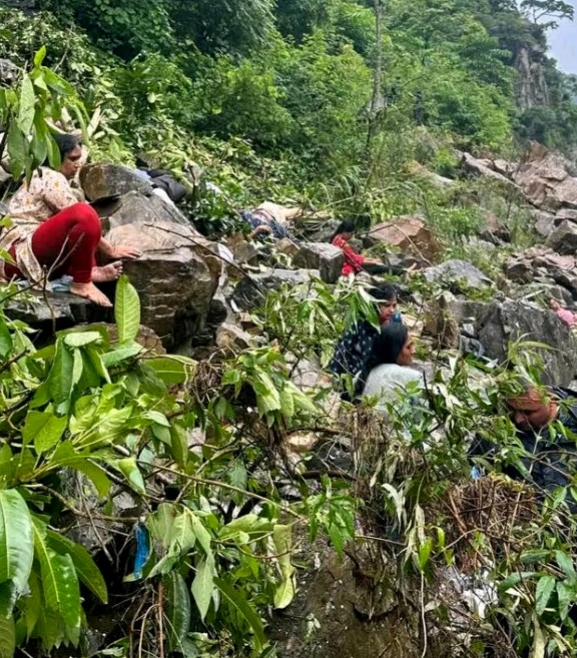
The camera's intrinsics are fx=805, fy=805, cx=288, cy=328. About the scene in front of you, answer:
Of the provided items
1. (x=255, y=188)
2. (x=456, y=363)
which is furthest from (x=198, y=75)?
(x=456, y=363)

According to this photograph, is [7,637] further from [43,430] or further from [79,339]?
[79,339]

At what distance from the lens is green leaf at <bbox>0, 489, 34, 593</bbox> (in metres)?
1.15

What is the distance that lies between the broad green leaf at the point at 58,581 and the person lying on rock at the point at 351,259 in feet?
20.2

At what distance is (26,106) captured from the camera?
1.79 meters

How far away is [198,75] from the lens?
42.9 feet

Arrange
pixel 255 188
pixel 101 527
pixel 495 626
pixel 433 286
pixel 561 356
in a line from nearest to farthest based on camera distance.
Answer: pixel 101 527
pixel 495 626
pixel 561 356
pixel 433 286
pixel 255 188

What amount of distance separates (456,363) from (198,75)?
11708 mm

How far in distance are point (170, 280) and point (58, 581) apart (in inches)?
116

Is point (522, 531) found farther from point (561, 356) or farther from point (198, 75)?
point (198, 75)

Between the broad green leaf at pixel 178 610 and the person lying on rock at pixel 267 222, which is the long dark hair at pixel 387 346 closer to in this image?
the broad green leaf at pixel 178 610

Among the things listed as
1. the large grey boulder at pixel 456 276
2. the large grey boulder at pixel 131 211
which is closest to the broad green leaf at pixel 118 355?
the large grey boulder at pixel 131 211

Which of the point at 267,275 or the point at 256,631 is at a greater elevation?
the point at 256,631

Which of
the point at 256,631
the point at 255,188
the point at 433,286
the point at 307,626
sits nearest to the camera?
the point at 256,631

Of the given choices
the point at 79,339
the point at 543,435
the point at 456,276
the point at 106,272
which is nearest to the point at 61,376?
the point at 79,339
